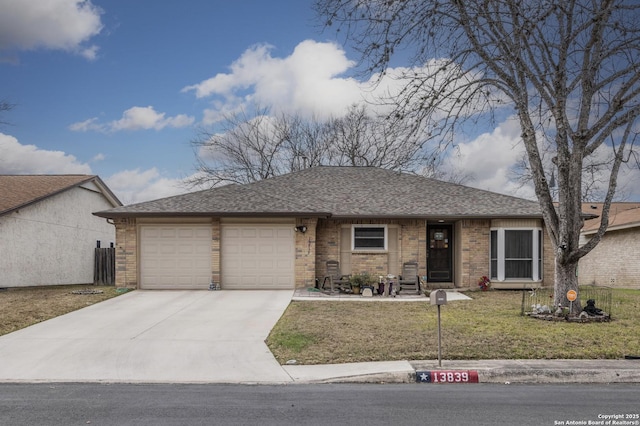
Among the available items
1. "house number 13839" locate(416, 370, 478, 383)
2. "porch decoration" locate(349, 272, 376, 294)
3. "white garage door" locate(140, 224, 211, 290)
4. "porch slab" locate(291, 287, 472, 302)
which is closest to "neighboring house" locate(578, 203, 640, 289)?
"porch slab" locate(291, 287, 472, 302)

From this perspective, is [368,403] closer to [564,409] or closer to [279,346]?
[564,409]

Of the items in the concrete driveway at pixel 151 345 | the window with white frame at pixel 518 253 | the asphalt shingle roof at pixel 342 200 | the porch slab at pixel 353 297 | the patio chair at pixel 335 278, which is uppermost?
the asphalt shingle roof at pixel 342 200

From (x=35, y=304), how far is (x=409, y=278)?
11.2 metres

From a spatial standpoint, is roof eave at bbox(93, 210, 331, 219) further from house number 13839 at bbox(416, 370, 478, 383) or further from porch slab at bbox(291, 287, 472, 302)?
house number 13839 at bbox(416, 370, 478, 383)

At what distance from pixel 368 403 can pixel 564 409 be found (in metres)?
2.18

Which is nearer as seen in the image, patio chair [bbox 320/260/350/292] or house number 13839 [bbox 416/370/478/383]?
house number 13839 [bbox 416/370/478/383]

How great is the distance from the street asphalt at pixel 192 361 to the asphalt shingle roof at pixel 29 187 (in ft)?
31.9

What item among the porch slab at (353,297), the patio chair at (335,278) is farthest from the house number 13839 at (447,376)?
the patio chair at (335,278)

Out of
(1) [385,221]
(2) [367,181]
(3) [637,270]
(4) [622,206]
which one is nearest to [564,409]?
(1) [385,221]

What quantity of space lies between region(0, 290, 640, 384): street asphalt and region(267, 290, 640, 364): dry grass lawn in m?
0.39

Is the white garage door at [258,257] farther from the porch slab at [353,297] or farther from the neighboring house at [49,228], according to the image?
the neighboring house at [49,228]

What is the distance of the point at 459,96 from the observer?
1212cm

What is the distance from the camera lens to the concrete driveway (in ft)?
24.4

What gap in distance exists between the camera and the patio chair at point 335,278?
55.0 ft
